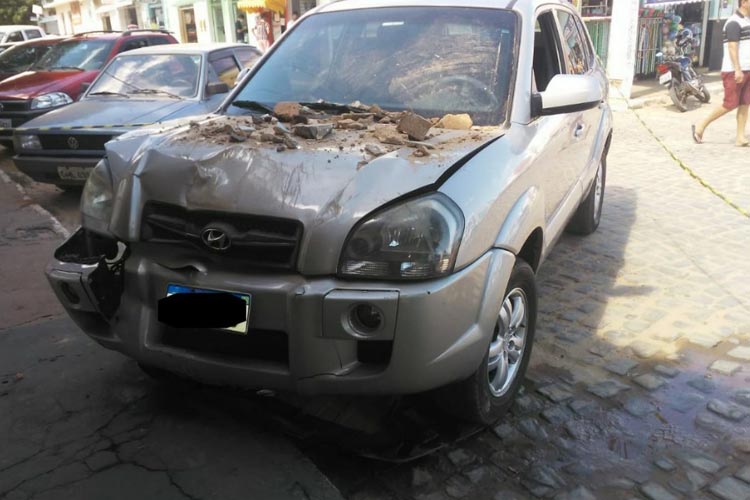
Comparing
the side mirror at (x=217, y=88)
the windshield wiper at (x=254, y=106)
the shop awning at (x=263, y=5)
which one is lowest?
the side mirror at (x=217, y=88)

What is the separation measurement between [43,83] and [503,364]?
8.46 metres

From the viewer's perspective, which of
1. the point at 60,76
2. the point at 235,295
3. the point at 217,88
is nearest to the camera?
the point at 235,295

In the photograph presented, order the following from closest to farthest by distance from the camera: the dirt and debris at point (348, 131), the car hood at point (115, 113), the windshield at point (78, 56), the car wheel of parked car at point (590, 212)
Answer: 1. the dirt and debris at point (348, 131)
2. the car wheel of parked car at point (590, 212)
3. the car hood at point (115, 113)
4. the windshield at point (78, 56)

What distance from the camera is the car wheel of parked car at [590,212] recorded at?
5297 millimetres

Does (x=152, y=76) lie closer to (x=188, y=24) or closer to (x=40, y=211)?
(x=40, y=211)

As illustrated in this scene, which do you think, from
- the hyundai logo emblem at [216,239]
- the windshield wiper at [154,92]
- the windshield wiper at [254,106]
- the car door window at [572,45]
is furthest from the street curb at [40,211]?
the car door window at [572,45]

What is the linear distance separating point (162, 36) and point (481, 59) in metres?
8.72

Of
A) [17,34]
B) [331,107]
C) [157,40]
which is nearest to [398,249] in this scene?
[331,107]

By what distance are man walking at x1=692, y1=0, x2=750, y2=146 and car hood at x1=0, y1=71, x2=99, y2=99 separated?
8633mm

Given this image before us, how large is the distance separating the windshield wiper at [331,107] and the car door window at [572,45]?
173 cm

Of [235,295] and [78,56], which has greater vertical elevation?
[78,56]

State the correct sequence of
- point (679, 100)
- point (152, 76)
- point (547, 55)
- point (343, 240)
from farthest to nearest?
point (679, 100), point (152, 76), point (547, 55), point (343, 240)

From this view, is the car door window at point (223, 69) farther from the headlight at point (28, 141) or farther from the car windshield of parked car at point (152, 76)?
the headlight at point (28, 141)

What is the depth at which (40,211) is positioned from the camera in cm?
684
